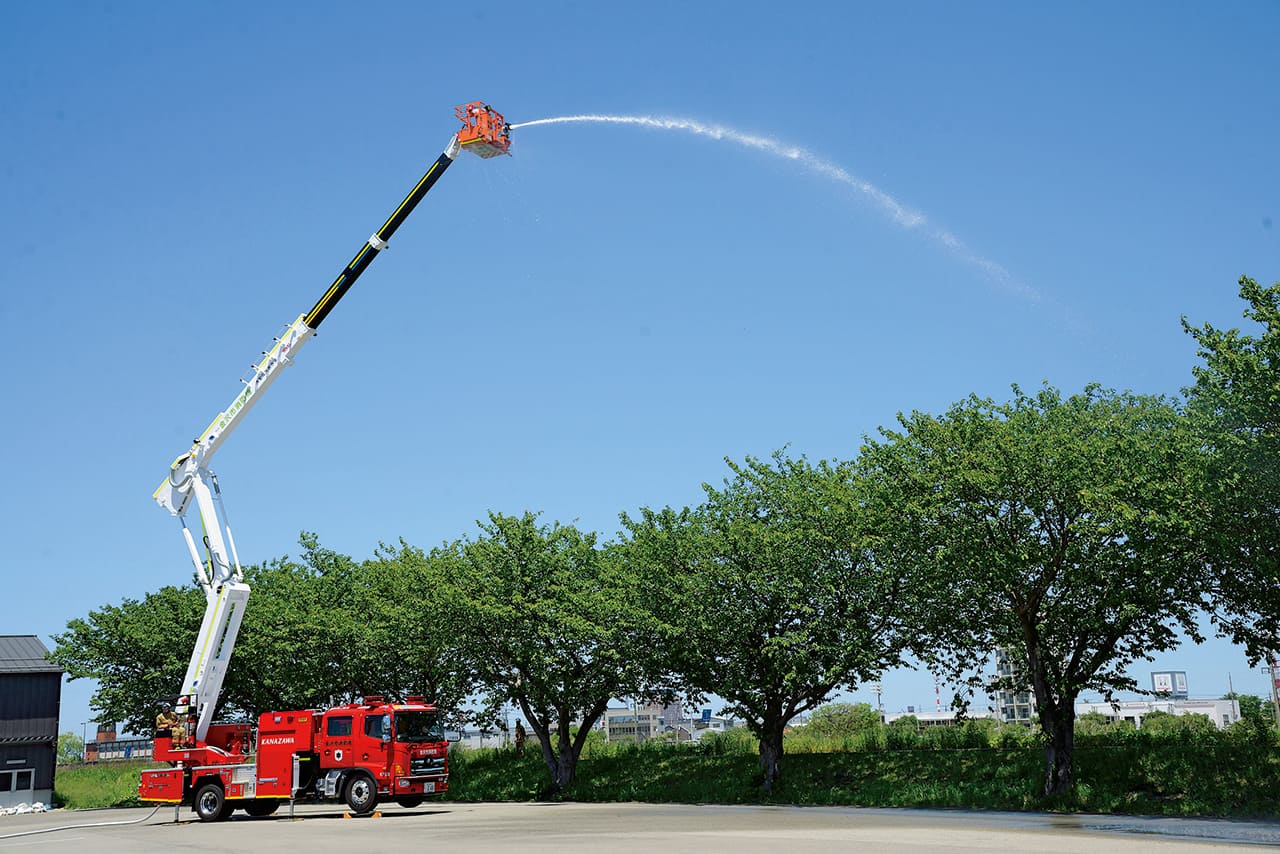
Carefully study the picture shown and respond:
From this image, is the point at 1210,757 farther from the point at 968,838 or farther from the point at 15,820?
the point at 15,820

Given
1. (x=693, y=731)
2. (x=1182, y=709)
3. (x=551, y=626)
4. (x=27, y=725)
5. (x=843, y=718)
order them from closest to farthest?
1. (x=551, y=626)
2. (x=27, y=725)
3. (x=843, y=718)
4. (x=693, y=731)
5. (x=1182, y=709)

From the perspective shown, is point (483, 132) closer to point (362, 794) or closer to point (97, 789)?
point (362, 794)

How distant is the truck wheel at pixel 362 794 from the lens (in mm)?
34656

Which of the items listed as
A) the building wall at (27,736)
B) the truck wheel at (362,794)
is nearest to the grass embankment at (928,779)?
the truck wheel at (362,794)

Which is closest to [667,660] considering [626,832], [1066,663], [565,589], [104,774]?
[565,589]

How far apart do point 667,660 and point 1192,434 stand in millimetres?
21806

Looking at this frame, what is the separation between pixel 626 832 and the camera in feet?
81.1

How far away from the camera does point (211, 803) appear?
36031 mm

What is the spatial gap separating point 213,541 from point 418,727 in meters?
9.40

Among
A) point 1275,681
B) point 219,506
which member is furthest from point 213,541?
point 1275,681

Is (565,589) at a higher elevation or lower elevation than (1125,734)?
higher

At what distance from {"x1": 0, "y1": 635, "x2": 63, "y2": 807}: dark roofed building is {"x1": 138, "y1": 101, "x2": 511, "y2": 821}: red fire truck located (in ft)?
83.9

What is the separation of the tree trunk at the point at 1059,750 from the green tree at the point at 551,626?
15.2m

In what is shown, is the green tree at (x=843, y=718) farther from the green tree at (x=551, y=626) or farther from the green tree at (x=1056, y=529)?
the green tree at (x=1056, y=529)
